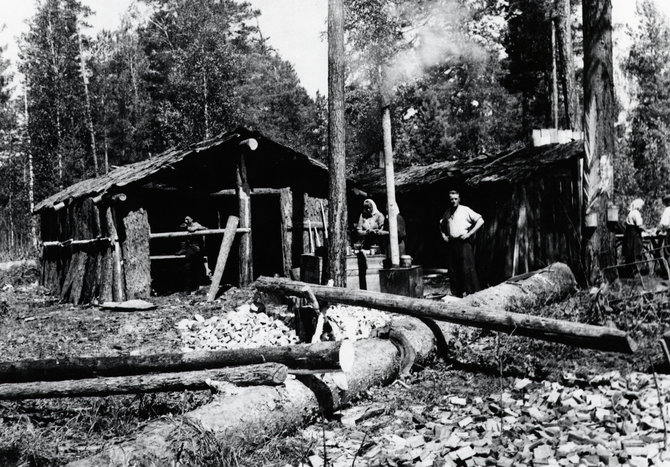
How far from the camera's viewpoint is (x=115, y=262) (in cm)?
1209

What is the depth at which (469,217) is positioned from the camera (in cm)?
970

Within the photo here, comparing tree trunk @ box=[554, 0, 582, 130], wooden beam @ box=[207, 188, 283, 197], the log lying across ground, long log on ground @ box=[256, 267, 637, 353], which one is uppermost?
tree trunk @ box=[554, 0, 582, 130]

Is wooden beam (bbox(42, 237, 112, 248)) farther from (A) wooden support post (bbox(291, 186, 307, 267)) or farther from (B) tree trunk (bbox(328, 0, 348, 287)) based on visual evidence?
(B) tree trunk (bbox(328, 0, 348, 287))

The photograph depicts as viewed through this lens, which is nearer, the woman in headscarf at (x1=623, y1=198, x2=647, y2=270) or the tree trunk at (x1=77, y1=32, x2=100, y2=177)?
the woman in headscarf at (x1=623, y1=198, x2=647, y2=270)

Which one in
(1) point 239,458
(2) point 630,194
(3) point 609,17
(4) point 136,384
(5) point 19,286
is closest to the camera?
(1) point 239,458

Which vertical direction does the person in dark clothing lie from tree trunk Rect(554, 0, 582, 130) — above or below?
below

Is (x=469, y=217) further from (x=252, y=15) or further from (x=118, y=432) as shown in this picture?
(x=252, y=15)

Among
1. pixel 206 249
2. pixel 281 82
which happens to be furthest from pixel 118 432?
pixel 281 82

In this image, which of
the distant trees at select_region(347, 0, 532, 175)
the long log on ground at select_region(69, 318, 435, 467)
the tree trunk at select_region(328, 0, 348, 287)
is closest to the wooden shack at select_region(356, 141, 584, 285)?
the tree trunk at select_region(328, 0, 348, 287)

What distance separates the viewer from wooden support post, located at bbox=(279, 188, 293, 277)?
44.9 ft

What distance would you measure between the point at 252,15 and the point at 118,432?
40867 millimetres

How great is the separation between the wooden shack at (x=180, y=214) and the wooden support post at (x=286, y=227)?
0.02 meters

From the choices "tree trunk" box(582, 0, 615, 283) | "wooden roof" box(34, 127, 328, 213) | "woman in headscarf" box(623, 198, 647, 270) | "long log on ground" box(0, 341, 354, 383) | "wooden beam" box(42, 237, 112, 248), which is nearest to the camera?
"long log on ground" box(0, 341, 354, 383)

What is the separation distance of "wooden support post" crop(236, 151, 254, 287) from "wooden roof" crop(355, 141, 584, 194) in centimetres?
328
